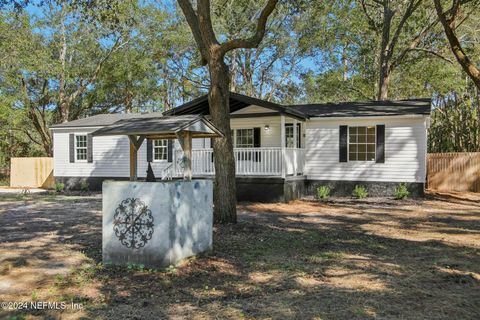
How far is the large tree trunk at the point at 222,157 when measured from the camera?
9641 mm

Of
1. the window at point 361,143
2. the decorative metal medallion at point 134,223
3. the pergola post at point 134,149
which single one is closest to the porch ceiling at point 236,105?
the window at point 361,143

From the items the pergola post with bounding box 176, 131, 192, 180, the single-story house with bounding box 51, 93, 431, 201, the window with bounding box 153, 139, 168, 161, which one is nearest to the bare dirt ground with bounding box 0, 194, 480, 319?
the pergola post with bounding box 176, 131, 192, 180

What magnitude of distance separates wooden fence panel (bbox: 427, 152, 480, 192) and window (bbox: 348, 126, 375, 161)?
5348 millimetres

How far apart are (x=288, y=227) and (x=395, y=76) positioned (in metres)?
25.8

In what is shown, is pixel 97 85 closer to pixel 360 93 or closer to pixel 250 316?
pixel 360 93

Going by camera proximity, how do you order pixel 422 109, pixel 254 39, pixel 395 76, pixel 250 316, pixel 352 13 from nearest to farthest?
pixel 250 316 → pixel 254 39 → pixel 422 109 → pixel 352 13 → pixel 395 76

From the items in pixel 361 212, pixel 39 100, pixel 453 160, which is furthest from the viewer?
pixel 39 100

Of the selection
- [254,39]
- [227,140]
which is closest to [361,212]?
[227,140]

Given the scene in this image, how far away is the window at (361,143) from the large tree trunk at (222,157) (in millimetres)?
8386

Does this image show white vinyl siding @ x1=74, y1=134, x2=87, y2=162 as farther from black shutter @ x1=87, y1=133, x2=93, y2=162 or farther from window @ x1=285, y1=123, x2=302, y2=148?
window @ x1=285, y1=123, x2=302, y2=148

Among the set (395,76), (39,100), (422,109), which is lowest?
(422,109)

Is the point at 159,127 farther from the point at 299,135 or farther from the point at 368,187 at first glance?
the point at 368,187

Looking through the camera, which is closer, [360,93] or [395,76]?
[360,93]

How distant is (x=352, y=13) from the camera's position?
25.0 metres
